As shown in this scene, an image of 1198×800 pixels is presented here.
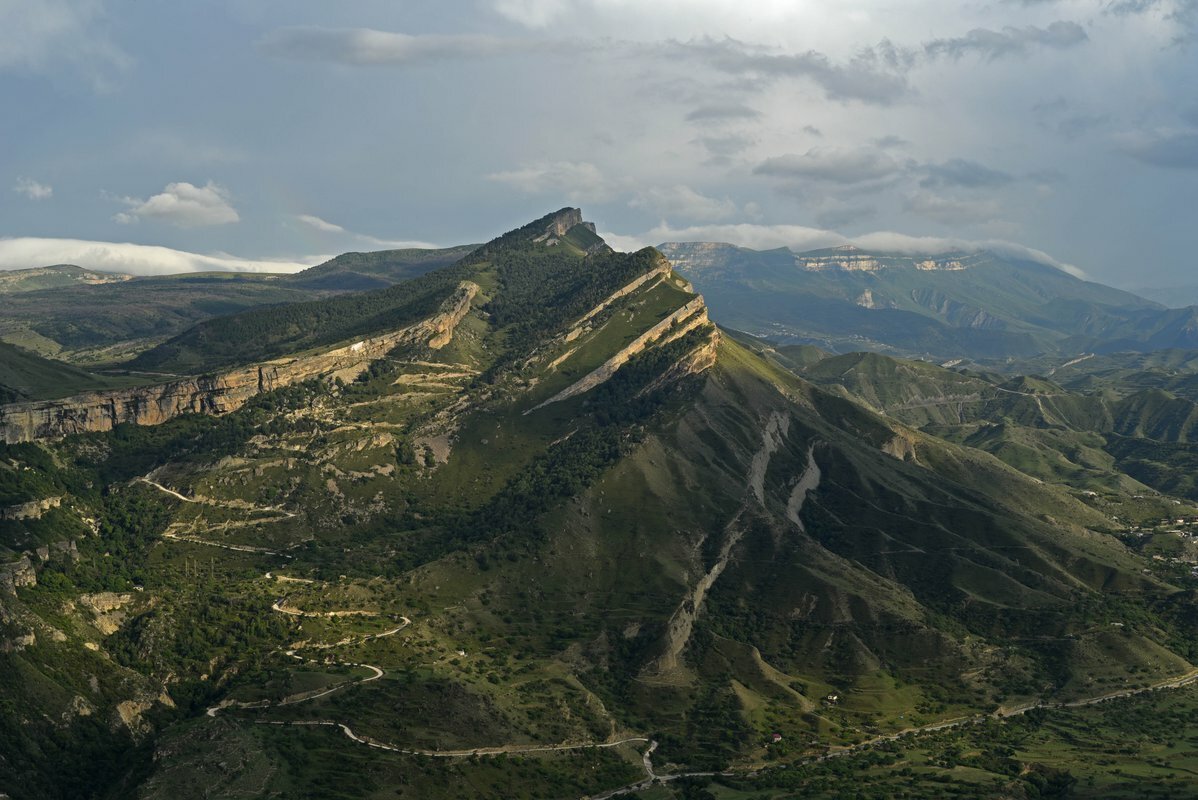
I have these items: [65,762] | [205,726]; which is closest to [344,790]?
[205,726]

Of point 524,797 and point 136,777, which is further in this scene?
point 524,797

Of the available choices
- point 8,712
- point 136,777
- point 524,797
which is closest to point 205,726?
point 136,777

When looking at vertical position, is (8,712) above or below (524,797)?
above

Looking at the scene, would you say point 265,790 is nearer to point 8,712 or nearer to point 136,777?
point 136,777

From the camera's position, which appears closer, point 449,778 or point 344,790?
point 344,790

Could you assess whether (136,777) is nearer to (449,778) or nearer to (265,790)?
(265,790)

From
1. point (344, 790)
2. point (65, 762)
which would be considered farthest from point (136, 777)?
point (344, 790)

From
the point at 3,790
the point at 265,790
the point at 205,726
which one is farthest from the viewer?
the point at 205,726

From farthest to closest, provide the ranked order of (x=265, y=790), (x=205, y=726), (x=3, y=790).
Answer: (x=205, y=726)
(x=265, y=790)
(x=3, y=790)
